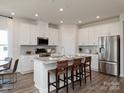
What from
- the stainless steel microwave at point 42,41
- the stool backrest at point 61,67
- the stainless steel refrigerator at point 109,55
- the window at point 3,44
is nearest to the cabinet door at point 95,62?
the stainless steel refrigerator at point 109,55

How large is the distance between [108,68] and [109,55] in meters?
0.64

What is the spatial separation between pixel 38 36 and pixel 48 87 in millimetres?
3604

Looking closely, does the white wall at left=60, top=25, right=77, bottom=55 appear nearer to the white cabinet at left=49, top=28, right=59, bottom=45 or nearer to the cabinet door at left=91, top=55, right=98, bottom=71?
the white cabinet at left=49, top=28, right=59, bottom=45

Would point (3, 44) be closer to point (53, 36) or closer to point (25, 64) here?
point (25, 64)

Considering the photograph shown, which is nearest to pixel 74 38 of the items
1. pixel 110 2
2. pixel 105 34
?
pixel 105 34

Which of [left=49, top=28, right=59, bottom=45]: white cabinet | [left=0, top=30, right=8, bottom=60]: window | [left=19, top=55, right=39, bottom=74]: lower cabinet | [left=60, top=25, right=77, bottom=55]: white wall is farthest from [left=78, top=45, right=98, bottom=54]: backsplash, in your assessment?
[left=0, top=30, right=8, bottom=60]: window

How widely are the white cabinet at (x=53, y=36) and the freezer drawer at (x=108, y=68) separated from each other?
320cm

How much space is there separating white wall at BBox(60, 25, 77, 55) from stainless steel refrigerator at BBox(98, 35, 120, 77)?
6.97ft

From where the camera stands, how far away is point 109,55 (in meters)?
5.08

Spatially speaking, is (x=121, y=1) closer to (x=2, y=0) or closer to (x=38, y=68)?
(x=38, y=68)

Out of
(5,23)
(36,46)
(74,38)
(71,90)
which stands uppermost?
(5,23)

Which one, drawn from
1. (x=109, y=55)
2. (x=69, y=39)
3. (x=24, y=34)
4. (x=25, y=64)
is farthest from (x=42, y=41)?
(x=109, y=55)

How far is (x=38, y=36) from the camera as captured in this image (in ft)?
20.1

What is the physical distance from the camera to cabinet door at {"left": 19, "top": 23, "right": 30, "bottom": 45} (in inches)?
218
